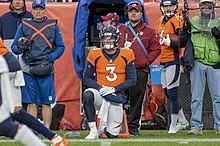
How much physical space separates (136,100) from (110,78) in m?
0.77

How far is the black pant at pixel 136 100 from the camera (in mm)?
11023

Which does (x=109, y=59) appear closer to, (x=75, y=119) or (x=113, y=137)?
(x=113, y=137)

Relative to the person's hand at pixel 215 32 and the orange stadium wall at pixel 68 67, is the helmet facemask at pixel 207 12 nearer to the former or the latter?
the person's hand at pixel 215 32

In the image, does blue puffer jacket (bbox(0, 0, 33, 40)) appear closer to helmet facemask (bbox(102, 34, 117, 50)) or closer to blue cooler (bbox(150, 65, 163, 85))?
helmet facemask (bbox(102, 34, 117, 50))

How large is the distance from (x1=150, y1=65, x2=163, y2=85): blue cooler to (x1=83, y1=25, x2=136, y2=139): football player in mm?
1289

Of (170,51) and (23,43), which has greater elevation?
(23,43)

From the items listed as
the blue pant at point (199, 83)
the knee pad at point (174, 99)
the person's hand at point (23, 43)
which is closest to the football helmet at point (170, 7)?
the blue pant at point (199, 83)

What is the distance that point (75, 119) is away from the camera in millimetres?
13367

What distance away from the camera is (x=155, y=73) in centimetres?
1195

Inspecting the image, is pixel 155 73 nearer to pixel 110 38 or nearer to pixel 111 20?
pixel 111 20

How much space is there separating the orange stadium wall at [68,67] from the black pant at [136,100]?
2.38m

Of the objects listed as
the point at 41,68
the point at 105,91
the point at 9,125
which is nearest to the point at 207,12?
the point at 105,91

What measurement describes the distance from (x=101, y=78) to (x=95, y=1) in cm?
251

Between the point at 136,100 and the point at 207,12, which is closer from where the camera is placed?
the point at 207,12
